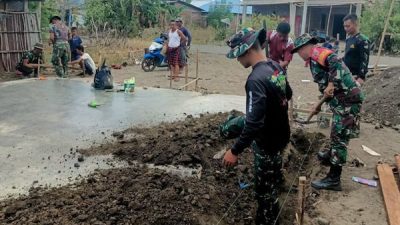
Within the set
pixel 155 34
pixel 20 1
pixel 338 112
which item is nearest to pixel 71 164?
pixel 338 112

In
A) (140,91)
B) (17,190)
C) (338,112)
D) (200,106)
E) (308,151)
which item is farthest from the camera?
(140,91)

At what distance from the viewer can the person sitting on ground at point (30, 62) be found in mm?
11773

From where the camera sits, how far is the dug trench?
3383 mm

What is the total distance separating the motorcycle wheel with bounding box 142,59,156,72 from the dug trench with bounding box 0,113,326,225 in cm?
896

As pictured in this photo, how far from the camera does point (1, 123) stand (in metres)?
6.16

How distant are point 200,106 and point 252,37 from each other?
4627mm

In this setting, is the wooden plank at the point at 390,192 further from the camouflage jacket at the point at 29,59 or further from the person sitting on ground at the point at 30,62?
the camouflage jacket at the point at 29,59

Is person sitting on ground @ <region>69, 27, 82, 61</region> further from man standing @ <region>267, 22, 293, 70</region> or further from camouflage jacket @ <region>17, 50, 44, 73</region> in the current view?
man standing @ <region>267, 22, 293, 70</region>

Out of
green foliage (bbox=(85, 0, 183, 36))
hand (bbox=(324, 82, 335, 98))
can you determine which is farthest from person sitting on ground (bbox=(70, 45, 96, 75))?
hand (bbox=(324, 82, 335, 98))

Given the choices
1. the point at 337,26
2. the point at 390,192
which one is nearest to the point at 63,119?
the point at 390,192

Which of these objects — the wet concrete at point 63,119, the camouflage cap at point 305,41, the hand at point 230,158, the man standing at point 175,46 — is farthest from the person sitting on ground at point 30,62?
the hand at point 230,158

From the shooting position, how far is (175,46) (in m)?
11.1

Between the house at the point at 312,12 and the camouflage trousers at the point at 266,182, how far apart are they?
92.0 feet

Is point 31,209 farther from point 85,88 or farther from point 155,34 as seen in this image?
point 155,34
